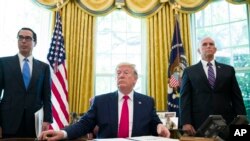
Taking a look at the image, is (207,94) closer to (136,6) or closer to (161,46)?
(161,46)

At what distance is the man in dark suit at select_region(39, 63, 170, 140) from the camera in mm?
Answer: 2355

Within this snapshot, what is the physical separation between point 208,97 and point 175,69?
2050 mm

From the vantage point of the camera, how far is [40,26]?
5520mm

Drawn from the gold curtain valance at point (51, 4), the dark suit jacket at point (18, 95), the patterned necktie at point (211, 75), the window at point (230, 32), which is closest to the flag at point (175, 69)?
the window at point (230, 32)

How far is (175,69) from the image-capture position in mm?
5254

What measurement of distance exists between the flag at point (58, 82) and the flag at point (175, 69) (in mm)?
1822

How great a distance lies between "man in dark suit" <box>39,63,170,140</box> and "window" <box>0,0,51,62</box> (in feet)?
9.99

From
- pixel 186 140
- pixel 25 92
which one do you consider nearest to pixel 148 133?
pixel 186 140

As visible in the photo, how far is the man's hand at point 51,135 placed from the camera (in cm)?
164

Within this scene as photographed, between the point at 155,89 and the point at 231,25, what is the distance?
1928 millimetres

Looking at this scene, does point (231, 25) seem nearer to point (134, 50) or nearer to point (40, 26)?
point (134, 50)

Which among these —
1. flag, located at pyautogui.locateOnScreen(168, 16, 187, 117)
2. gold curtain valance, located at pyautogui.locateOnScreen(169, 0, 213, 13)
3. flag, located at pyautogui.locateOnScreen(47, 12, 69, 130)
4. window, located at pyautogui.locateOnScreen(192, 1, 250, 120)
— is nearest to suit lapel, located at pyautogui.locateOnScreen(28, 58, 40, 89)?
flag, located at pyautogui.locateOnScreen(47, 12, 69, 130)

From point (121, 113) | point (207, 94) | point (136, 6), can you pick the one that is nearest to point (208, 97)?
point (207, 94)

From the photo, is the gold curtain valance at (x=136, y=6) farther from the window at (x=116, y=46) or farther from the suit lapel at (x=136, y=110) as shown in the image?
the suit lapel at (x=136, y=110)
